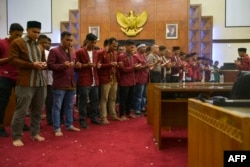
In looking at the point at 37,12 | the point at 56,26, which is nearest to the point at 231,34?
the point at 56,26

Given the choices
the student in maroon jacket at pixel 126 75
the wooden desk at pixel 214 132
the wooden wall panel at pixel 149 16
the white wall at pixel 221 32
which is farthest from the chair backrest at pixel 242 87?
the white wall at pixel 221 32

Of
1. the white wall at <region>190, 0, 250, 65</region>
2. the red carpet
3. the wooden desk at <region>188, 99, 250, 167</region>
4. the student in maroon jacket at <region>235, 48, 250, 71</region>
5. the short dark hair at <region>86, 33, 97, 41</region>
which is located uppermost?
the white wall at <region>190, 0, 250, 65</region>

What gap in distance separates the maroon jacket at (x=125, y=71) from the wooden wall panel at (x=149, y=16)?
7573 mm

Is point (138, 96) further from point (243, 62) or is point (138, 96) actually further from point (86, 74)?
point (243, 62)

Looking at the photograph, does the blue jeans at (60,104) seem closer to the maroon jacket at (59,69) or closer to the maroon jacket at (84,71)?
the maroon jacket at (59,69)

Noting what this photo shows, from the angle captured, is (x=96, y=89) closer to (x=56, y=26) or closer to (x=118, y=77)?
(x=118, y=77)

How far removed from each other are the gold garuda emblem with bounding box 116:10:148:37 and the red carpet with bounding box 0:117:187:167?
884cm

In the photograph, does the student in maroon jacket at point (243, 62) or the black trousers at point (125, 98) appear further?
the student in maroon jacket at point (243, 62)

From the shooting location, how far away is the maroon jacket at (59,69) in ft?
12.6

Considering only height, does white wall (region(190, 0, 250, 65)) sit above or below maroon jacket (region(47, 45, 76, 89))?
above

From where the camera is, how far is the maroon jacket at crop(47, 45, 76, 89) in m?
3.83

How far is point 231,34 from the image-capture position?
12969 millimetres

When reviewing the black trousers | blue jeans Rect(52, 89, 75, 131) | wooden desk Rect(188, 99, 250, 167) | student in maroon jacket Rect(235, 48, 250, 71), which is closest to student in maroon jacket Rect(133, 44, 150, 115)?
the black trousers

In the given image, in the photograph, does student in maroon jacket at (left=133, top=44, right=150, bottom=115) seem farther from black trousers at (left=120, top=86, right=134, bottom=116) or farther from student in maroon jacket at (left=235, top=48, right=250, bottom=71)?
student in maroon jacket at (left=235, top=48, right=250, bottom=71)
